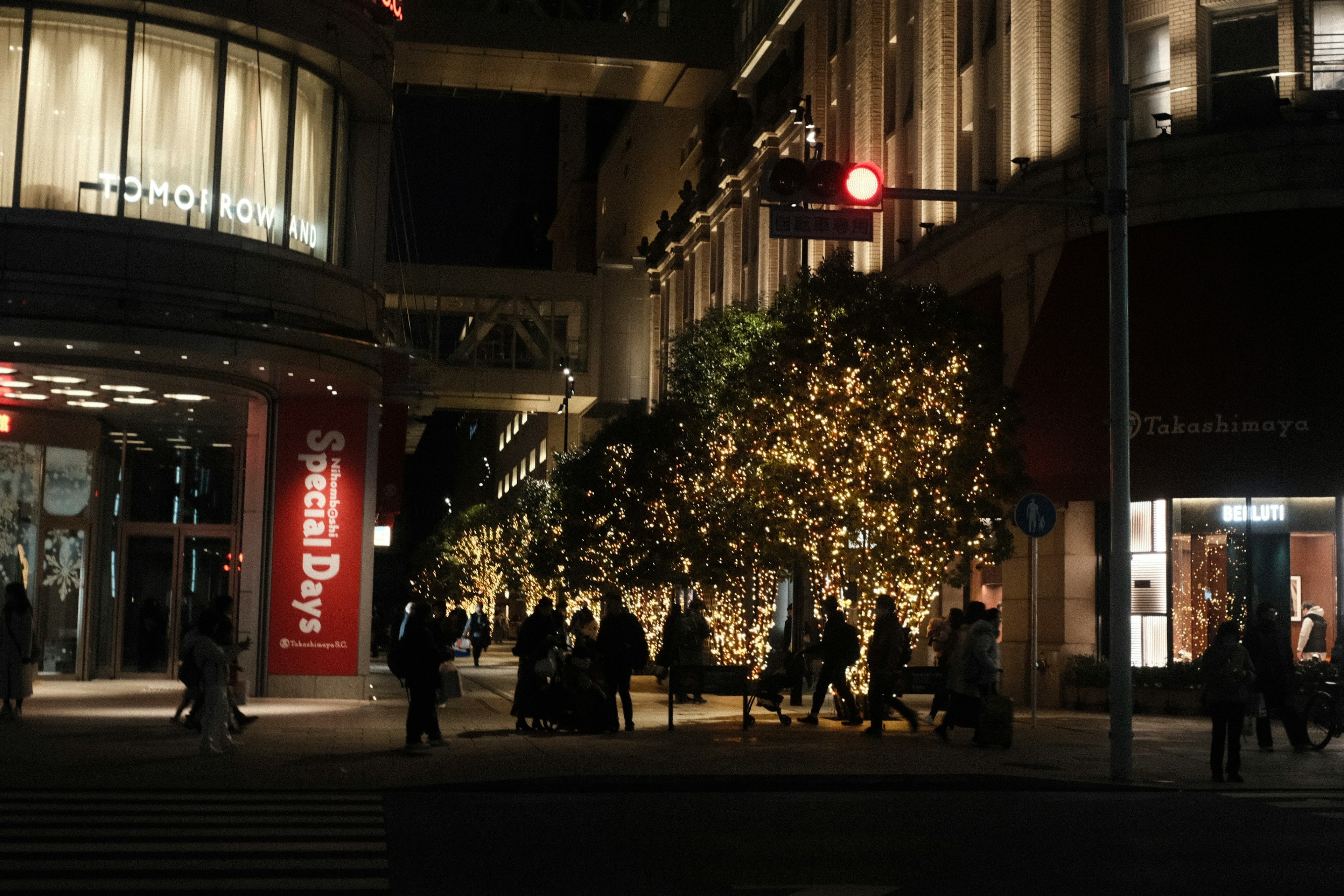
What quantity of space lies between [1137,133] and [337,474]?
15.2 meters

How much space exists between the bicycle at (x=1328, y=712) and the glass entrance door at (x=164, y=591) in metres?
20.3

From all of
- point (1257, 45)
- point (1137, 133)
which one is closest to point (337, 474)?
point (1137, 133)

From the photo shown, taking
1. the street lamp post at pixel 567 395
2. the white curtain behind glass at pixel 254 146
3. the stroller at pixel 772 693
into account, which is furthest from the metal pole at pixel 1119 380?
the street lamp post at pixel 567 395

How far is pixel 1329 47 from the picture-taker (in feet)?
82.6

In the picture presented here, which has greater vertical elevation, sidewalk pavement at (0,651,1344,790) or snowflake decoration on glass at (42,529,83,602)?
snowflake decoration on glass at (42,529,83,602)

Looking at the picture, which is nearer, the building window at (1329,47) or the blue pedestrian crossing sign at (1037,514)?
the blue pedestrian crossing sign at (1037,514)

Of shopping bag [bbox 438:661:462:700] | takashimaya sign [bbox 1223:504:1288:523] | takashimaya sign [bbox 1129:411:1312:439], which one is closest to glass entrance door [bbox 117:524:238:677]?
shopping bag [bbox 438:661:462:700]

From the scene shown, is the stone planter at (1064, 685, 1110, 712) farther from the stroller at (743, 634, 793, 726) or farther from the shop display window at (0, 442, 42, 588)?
the shop display window at (0, 442, 42, 588)

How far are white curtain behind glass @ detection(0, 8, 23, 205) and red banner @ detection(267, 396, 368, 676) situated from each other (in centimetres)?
625

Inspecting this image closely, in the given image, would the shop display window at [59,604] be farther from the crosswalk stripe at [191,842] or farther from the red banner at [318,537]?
the crosswalk stripe at [191,842]

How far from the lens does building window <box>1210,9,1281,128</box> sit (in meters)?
25.5

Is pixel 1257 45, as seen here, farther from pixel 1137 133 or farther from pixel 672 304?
pixel 672 304

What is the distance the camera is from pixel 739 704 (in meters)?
29.1

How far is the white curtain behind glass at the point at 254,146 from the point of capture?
25.6 meters
